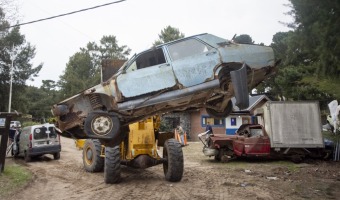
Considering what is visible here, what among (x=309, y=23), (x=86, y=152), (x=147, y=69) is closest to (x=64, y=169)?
(x=86, y=152)

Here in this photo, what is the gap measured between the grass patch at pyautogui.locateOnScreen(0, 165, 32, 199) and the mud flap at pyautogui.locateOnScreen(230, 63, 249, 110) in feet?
21.2

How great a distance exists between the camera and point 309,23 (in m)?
6.29

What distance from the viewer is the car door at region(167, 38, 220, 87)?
651cm

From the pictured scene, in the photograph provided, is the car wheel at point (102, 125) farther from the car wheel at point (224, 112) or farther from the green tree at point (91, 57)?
the green tree at point (91, 57)

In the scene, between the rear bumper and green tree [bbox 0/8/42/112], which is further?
green tree [bbox 0/8/42/112]

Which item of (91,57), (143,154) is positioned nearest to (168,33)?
(91,57)

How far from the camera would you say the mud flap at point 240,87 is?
6.14 m

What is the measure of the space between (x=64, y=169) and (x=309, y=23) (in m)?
Result: 11.0

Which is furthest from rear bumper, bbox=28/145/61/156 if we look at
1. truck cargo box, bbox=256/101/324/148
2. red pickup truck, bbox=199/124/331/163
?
truck cargo box, bbox=256/101/324/148

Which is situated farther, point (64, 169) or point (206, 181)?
point (64, 169)

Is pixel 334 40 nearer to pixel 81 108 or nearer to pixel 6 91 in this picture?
pixel 81 108

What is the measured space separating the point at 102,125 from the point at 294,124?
10.5 meters

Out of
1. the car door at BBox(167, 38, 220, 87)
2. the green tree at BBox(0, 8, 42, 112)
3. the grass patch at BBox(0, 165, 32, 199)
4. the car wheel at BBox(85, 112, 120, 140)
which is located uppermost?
the green tree at BBox(0, 8, 42, 112)

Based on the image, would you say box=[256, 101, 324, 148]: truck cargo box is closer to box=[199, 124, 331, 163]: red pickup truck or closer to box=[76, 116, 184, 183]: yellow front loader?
box=[199, 124, 331, 163]: red pickup truck
